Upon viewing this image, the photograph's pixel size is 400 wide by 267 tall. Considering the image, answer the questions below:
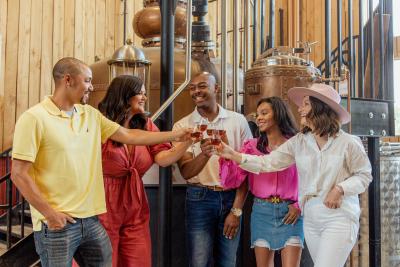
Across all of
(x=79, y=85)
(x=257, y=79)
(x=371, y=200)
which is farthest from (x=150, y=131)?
(x=371, y=200)

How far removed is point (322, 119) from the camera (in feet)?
8.68

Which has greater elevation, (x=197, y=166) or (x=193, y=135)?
(x=193, y=135)

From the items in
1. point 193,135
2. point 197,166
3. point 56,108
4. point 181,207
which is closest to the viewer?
point 56,108

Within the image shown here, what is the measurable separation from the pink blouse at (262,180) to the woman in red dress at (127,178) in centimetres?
40

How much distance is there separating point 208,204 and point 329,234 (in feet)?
2.46

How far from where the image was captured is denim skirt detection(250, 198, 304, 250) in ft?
9.08

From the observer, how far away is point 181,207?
356cm

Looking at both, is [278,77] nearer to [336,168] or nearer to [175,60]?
[336,168]

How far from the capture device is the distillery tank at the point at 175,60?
455 cm

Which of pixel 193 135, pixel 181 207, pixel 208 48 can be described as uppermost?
pixel 208 48

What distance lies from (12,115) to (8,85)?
429 millimetres

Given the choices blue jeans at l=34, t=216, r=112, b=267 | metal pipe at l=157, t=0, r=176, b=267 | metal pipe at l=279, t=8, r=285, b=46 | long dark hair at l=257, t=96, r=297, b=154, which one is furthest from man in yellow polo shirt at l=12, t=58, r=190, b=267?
metal pipe at l=279, t=8, r=285, b=46

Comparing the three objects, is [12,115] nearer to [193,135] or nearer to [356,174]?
[193,135]

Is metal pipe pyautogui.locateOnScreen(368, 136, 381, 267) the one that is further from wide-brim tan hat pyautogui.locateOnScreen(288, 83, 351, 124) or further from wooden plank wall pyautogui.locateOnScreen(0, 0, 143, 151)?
wooden plank wall pyautogui.locateOnScreen(0, 0, 143, 151)
